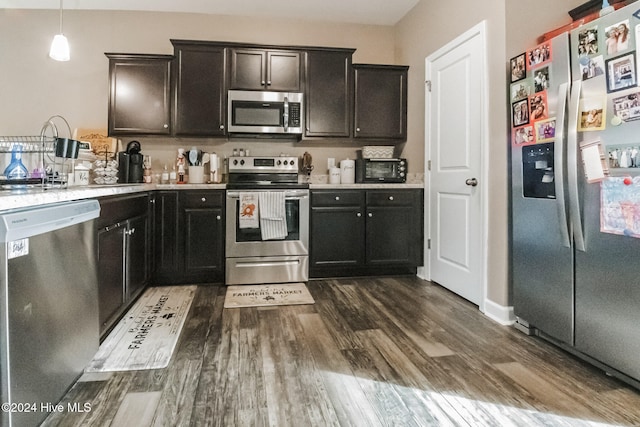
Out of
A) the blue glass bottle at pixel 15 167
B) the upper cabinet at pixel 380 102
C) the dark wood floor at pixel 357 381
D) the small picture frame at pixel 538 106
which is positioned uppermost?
the upper cabinet at pixel 380 102

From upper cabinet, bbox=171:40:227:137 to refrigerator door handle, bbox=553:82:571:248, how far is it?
2.82 m

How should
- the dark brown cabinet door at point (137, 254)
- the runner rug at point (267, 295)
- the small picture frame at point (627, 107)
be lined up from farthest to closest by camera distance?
the runner rug at point (267, 295) → the dark brown cabinet door at point (137, 254) → the small picture frame at point (627, 107)

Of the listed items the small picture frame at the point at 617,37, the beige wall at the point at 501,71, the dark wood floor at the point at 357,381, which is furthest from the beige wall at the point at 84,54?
the small picture frame at the point at 617,37

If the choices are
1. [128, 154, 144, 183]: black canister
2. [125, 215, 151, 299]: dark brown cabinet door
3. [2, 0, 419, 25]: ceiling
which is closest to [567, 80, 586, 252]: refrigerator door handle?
[2, 0, 419, 25]: ceiling

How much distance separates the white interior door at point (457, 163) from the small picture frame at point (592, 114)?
2.83ft

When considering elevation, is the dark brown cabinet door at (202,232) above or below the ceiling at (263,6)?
below

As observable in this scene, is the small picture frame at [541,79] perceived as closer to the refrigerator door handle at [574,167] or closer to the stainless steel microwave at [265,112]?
the refrigerator door handle at [574,167]

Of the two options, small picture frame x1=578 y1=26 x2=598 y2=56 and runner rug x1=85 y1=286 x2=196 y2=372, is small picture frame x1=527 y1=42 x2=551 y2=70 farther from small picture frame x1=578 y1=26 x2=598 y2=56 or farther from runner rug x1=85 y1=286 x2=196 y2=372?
runner rug x1=85 y1=286 x2=196 y2=372

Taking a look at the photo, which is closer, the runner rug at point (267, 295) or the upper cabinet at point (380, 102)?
the runner rug at point (267, 295)

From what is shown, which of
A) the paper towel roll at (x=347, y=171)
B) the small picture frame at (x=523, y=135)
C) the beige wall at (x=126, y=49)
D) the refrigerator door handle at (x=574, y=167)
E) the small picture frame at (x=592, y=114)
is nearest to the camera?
the small picture frame at (x=592, y=114)

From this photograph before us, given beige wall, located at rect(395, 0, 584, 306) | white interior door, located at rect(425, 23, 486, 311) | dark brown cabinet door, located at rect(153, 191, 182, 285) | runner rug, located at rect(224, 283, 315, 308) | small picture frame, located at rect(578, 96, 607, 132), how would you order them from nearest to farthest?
small picture frame, located at rect(578, 96, 607, 132), beige wall, located at rect(395, 0, 584, 306), white interior door, located at rect(425, 23, 486, 311), runner rug, located at rect(224, 283, 315, 308), dark brown cabinet door, located at rect(153, 191, 182, 285)

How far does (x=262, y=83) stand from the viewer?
375 cm

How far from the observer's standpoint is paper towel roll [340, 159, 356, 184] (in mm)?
4066

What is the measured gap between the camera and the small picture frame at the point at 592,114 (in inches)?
68.8
